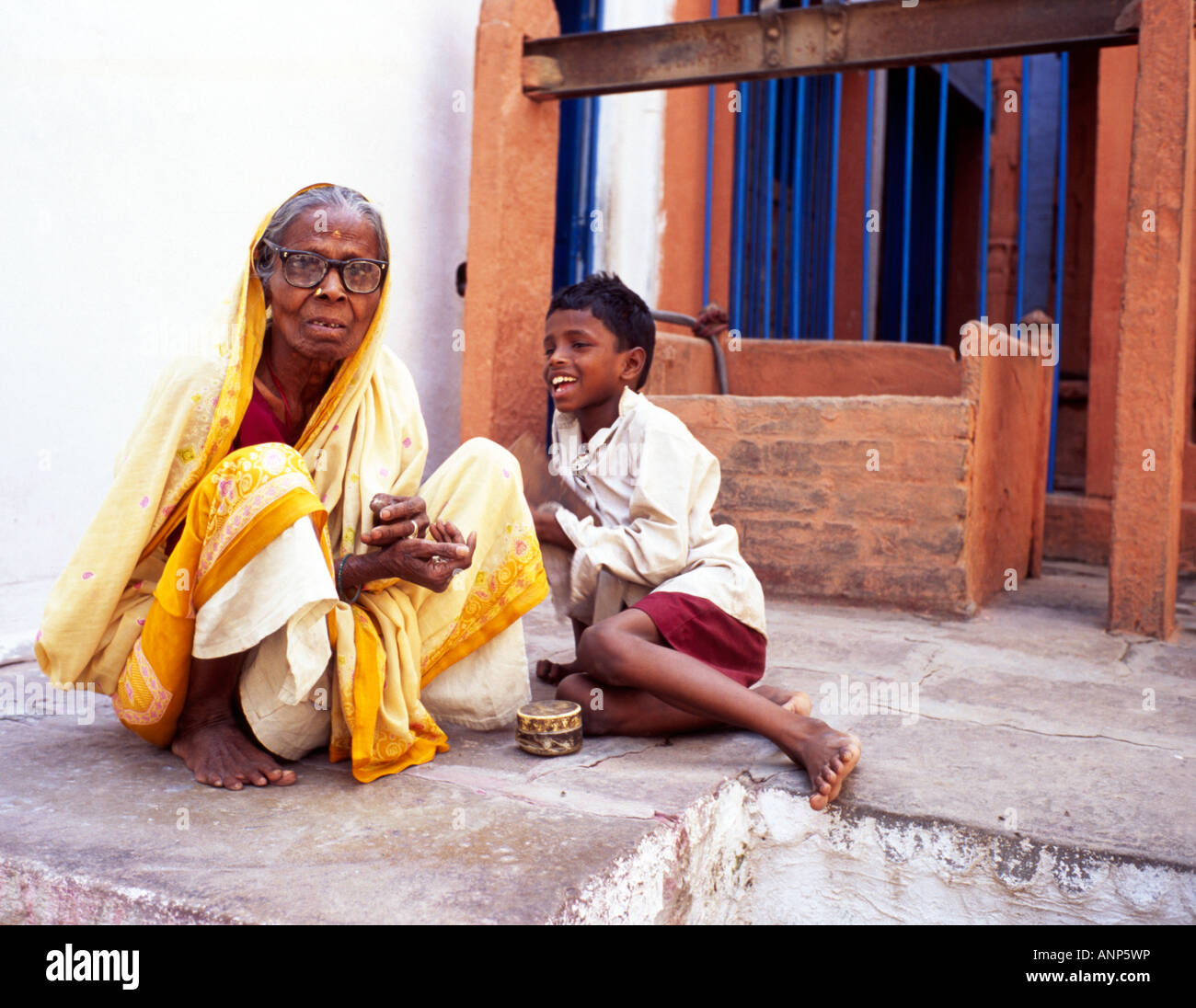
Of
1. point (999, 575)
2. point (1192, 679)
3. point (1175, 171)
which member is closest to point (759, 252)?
point (999, 575)

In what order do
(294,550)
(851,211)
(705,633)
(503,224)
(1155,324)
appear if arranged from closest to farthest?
(294,550), (705,633), (1155,324), (503,224), (851,211)

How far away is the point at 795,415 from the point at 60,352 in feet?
8.16

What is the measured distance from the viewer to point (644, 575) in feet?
8.00

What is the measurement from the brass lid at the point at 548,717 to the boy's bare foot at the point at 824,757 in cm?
42

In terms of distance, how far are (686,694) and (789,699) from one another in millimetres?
315

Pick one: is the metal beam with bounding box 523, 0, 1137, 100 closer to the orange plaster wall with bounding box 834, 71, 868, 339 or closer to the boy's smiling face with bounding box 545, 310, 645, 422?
the boy's smiling face with bounding box 545, 310, 645, 422

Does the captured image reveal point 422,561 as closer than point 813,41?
Yes

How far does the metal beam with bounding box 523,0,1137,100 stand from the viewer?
364 centimetres

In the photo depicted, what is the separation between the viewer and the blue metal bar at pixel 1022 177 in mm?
5180

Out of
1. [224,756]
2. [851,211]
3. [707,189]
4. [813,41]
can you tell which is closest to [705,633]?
[224,756]

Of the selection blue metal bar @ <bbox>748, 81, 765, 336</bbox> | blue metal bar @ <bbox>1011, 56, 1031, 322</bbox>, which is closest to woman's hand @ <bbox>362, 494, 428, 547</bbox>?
blue metal bar @ <bbox>1011, 56, 1031, 322</bbox>

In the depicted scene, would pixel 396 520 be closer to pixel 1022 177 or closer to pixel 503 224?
pixel 503 224

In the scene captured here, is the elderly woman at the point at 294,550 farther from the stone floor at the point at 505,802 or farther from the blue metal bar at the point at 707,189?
the blue metal bar at the point at 707,189
